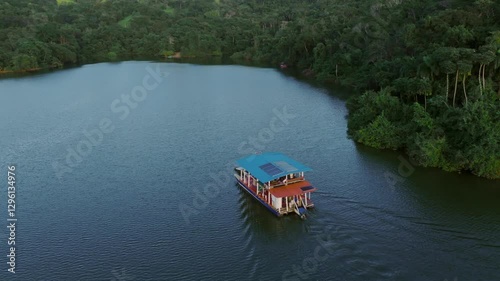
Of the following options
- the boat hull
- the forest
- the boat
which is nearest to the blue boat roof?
the boat

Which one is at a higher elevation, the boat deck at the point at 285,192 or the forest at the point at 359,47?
the forest at the point at 359,47

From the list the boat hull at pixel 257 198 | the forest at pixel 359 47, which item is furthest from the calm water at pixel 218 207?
the forest at pixel 359 47

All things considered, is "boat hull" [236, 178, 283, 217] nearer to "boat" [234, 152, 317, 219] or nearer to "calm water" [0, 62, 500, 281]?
"boat" [234, 152, 317, 219]

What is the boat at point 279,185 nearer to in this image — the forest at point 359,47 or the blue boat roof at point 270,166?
the blue boat roof at point 270,166

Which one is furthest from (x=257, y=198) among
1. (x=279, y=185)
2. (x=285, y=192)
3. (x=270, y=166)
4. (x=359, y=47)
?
(x=359, y=47)

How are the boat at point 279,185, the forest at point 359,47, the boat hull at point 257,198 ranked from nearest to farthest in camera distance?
1. the boat at point 279,185
2. the boat hull at point 257,198
3. the forest at point 359,47

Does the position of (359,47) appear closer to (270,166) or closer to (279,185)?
(270,166)

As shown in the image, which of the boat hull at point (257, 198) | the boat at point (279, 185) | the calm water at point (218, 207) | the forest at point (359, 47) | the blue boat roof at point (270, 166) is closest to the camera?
the calm water at point (218, 207)
